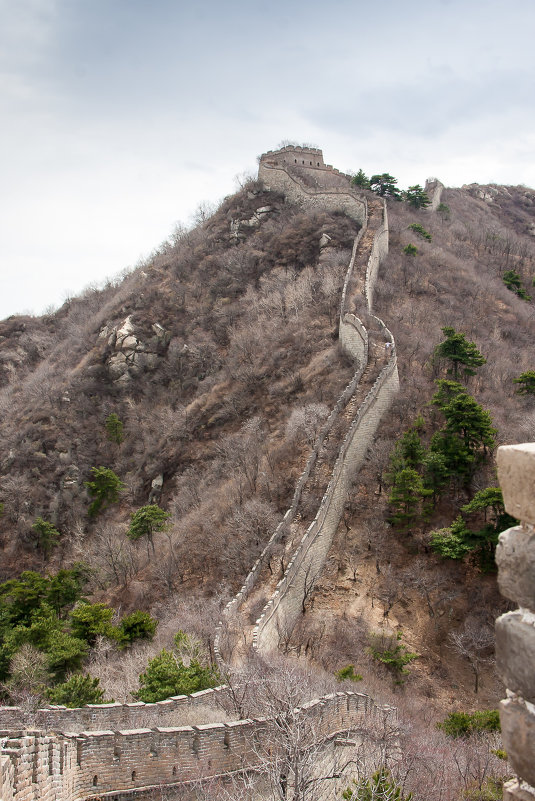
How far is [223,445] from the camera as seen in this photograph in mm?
38250

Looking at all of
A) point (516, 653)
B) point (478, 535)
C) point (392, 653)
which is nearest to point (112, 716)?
point (392, 653)

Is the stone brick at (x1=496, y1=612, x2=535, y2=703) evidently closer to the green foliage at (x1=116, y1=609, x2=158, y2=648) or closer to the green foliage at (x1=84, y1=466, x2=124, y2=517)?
the green foliage at (x1=116, y1=609, x2=158, y2=648)

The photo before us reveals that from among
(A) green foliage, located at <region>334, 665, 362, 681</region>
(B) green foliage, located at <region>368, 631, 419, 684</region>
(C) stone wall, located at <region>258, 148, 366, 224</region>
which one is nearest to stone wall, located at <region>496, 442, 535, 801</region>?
(A) green foliage, located at <region>334, 665, 362, 681</region>

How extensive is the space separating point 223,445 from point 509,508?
35.8m

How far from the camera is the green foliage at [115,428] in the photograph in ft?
163

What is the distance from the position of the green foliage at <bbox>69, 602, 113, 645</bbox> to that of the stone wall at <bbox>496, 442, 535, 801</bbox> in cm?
2134

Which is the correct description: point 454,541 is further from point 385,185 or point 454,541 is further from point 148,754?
point 385,185

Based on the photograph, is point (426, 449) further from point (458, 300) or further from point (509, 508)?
point (509, 508)

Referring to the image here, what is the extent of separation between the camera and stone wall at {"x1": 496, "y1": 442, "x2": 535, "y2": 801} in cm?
257

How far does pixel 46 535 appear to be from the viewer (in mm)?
43344

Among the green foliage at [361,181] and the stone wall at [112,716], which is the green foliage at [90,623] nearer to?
the stone wall at [112,716]

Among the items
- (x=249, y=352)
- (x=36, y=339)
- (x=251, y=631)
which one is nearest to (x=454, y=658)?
(x=251, y=631)

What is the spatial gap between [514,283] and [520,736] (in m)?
57.2

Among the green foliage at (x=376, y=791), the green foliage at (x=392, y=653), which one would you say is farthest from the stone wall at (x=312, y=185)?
the green foliage at (x=376, y=791)
